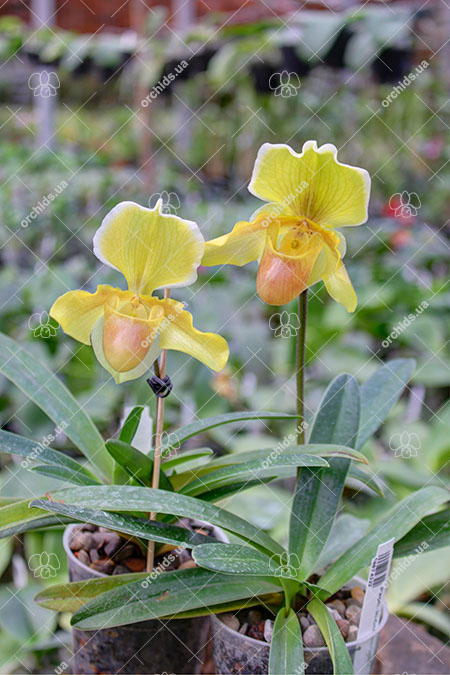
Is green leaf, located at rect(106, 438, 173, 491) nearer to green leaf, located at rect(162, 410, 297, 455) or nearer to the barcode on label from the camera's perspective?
green leaf, located at rect(162, 410, 297, 455)

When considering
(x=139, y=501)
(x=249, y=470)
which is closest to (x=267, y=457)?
(x=249, y=470)

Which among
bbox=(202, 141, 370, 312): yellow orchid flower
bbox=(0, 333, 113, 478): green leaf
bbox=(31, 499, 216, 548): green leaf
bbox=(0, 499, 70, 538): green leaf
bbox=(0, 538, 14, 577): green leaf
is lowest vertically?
bbox=(0, 538, 14, 577): green leaf

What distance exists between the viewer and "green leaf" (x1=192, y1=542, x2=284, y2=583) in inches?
18.4

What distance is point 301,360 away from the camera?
0.58 m

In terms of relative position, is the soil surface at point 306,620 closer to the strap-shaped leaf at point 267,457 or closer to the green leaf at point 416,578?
the strap-shaped leaf at point 267,457

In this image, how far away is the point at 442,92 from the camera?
119 inches

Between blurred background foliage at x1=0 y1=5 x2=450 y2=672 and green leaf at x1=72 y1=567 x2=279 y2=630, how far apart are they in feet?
0.72

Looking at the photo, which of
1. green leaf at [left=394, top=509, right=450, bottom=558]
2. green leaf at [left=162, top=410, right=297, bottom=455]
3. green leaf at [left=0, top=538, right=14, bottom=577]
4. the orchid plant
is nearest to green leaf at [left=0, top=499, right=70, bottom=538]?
the orchid plant

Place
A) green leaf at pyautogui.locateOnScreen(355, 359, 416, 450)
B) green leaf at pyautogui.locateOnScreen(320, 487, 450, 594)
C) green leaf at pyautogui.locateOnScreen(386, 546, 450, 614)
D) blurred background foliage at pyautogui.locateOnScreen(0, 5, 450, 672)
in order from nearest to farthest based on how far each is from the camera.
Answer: green leaf at pyautogui.locateOnScreen(320, 487, 450, 594)
green leaf at pyautogui.locateOnScreen(355, 359, 416, 450)
green leaf at pyautogui.locateOnScreen(386, 546, 450, 614)
blurred background foliage at pyautogui.locateOnScreen(0, 5, 450, 672)

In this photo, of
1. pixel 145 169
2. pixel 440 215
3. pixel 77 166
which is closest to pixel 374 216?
pixel 440 215

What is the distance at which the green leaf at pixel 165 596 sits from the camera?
0.52 m

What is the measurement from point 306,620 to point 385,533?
11cm

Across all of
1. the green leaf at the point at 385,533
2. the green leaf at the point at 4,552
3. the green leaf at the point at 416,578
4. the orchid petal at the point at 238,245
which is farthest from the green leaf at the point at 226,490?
the green leaf at the point at 4,552

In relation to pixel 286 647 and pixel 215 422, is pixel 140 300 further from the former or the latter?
pixel 286 647
